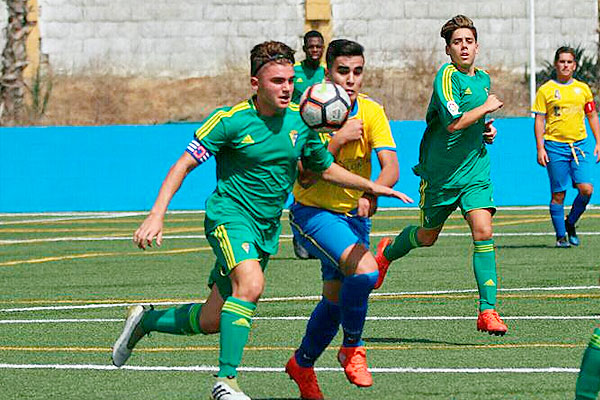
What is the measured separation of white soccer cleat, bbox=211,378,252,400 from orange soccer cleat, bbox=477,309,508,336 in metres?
2.98

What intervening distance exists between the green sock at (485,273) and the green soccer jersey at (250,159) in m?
A: 2.66

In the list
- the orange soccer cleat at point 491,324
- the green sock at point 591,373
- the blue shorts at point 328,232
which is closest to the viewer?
the green sock at point 591,373

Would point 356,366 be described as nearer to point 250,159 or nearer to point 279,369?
point 279,369

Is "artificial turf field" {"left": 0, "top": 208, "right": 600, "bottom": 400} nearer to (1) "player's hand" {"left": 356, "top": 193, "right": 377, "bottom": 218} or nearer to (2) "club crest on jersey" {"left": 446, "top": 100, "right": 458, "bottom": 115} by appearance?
(1) "player's hand" {"left": 356, "top": 193, "right": 377, "bottom": 218}

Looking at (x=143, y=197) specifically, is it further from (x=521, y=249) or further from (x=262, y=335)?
(x=262, y=335)

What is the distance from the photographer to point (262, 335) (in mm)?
10789

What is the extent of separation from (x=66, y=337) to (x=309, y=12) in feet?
102

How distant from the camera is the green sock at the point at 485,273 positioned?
419 inches

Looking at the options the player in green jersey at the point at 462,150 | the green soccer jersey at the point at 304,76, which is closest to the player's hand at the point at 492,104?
the player in green jersey at the point at 462,150

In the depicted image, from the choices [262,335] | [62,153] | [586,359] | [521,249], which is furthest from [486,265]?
[62,153]

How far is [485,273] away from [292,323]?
1.53 m

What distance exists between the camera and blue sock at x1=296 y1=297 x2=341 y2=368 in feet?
28.1

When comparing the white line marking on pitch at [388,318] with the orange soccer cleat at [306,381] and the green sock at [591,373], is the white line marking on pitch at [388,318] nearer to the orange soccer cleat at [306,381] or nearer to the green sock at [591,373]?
the orange soccer cleat at [306,381]

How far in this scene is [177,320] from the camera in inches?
344
